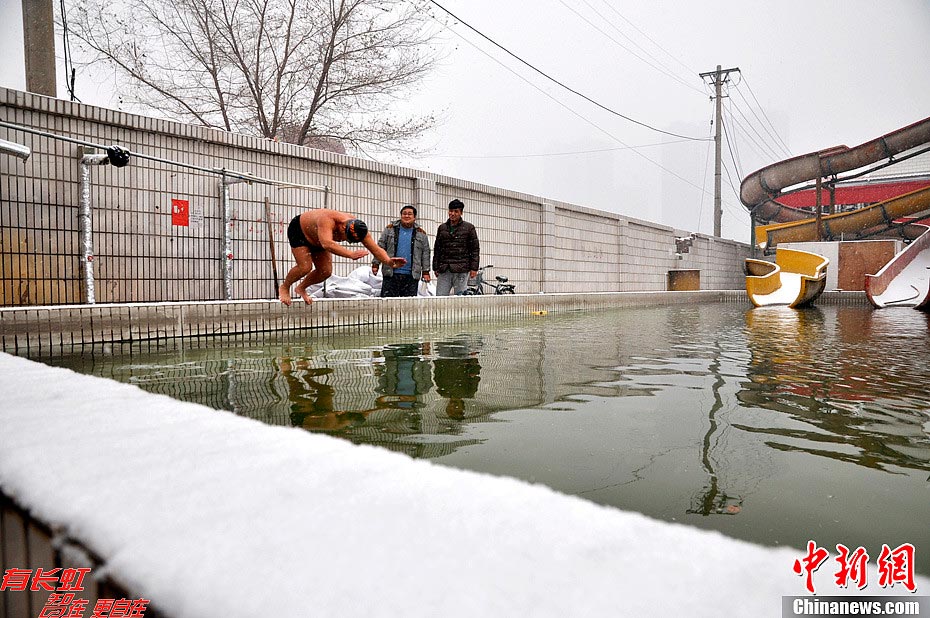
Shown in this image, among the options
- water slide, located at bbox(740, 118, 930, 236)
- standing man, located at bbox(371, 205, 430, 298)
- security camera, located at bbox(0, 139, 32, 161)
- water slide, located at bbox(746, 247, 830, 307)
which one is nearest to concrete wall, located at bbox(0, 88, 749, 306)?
standing man, located at bbox(371, 205, 430, 298)

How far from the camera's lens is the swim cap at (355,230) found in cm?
580

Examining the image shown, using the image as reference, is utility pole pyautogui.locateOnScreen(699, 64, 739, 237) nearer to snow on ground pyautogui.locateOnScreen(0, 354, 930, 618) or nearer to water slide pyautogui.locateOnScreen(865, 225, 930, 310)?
water slide pyautogui.locateOnScreen(865, 225, 930, 310)

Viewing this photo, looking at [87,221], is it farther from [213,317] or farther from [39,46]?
[39,46]

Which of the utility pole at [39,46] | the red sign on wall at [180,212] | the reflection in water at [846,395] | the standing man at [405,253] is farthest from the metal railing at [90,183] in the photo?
the reflection in water at [846,395]

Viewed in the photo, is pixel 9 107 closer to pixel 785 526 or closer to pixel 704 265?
pixel 785 526

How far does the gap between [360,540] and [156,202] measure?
7.72 meters

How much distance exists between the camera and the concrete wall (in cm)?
614

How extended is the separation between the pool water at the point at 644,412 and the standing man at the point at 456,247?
129 inches

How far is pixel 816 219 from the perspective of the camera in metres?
24.2

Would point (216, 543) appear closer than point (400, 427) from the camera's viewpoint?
Yes

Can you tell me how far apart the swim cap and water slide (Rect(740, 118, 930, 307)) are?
10570 mm

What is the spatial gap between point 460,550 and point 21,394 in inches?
56.0

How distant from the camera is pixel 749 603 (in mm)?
479

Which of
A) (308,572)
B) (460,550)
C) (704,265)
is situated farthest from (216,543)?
(704,265)
